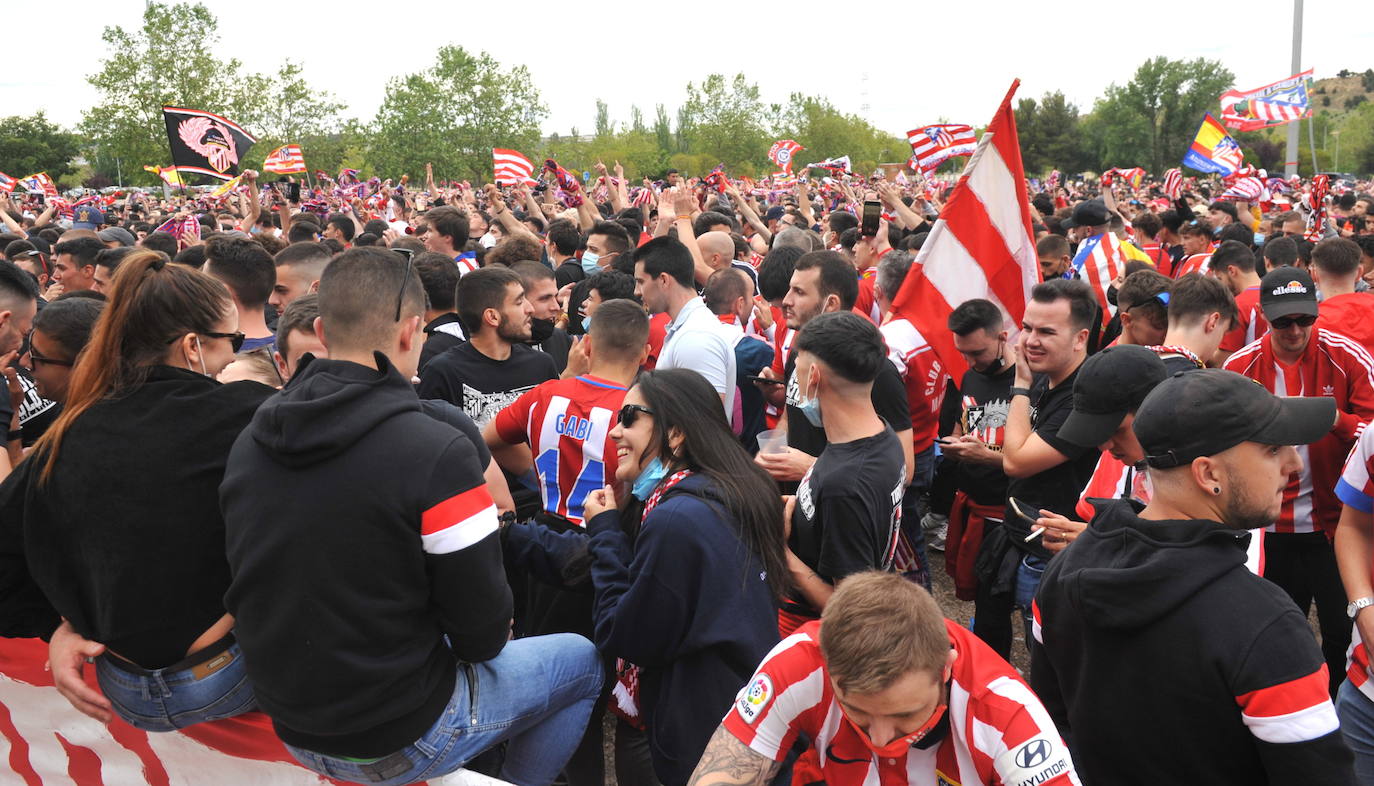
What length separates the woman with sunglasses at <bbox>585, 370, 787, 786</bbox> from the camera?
296cm

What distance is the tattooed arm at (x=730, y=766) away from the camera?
2.42 metres

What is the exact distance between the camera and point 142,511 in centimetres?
265

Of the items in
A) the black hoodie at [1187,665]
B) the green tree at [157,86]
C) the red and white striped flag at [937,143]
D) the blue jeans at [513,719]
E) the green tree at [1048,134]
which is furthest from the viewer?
the green tree at [1048,134]

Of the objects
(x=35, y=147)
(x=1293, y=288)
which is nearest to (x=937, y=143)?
(x=1293, y=288)

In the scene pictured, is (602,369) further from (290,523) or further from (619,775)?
(290,523)

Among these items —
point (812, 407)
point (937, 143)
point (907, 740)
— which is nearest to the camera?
point (907, 740)

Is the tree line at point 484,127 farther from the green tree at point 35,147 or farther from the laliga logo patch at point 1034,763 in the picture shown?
the laliga logo patch at point 1034,763

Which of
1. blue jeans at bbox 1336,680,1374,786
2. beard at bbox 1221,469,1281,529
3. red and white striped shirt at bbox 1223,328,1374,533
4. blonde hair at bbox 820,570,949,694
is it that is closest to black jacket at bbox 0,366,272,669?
blonde hair at bbox 820,570,949,694

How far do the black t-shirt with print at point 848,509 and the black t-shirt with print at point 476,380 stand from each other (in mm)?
1968

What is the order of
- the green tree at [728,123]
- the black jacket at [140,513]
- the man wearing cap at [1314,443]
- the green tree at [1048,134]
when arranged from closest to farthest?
the black jacket at [140,513], the man wearing cap at [1314,443], the green tree at [728,123], the green tree at [1048,134]

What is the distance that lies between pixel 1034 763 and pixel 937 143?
544 inches

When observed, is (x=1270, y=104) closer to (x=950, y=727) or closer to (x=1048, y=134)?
(x=950, y=727)

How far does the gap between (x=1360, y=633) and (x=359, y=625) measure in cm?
307

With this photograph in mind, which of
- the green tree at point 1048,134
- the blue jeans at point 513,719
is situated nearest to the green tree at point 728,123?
the green tree at point 1048,134
